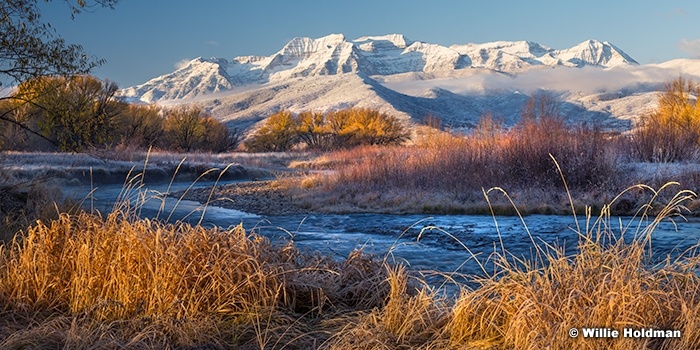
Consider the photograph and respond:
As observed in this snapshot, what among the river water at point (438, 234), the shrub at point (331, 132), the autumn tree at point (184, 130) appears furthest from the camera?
the shrub at point (331, 132)

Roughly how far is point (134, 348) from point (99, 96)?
142ft

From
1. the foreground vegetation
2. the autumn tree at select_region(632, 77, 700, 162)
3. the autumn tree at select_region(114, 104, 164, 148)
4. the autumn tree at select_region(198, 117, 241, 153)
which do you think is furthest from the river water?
the autumn tree at select_region(198, 117, 241, 153)

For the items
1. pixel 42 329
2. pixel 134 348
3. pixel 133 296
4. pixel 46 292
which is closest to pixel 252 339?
pixel 134 348

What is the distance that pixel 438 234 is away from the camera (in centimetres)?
1247

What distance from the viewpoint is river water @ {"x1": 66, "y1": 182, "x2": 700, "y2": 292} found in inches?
368

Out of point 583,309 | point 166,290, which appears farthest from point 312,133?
point 583,309

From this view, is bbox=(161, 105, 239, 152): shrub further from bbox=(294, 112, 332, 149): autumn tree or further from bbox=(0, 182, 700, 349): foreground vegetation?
bbox=(0, 182, 700, 349): foreground vegetation

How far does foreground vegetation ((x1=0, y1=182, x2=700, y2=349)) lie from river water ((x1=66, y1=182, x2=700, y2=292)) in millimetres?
2504

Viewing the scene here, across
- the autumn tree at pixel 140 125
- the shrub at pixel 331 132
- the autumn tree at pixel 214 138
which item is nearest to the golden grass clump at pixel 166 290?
the autumn tree at pixel 140 125

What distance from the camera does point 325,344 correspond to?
4215 millimetres

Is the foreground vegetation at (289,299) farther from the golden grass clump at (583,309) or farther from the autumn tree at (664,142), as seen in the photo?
the autumn tree at (664,142)

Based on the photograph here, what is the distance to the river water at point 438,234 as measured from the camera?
9.35m

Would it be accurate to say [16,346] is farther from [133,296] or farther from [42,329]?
[133,296]

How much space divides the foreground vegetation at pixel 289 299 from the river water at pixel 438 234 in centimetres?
250
